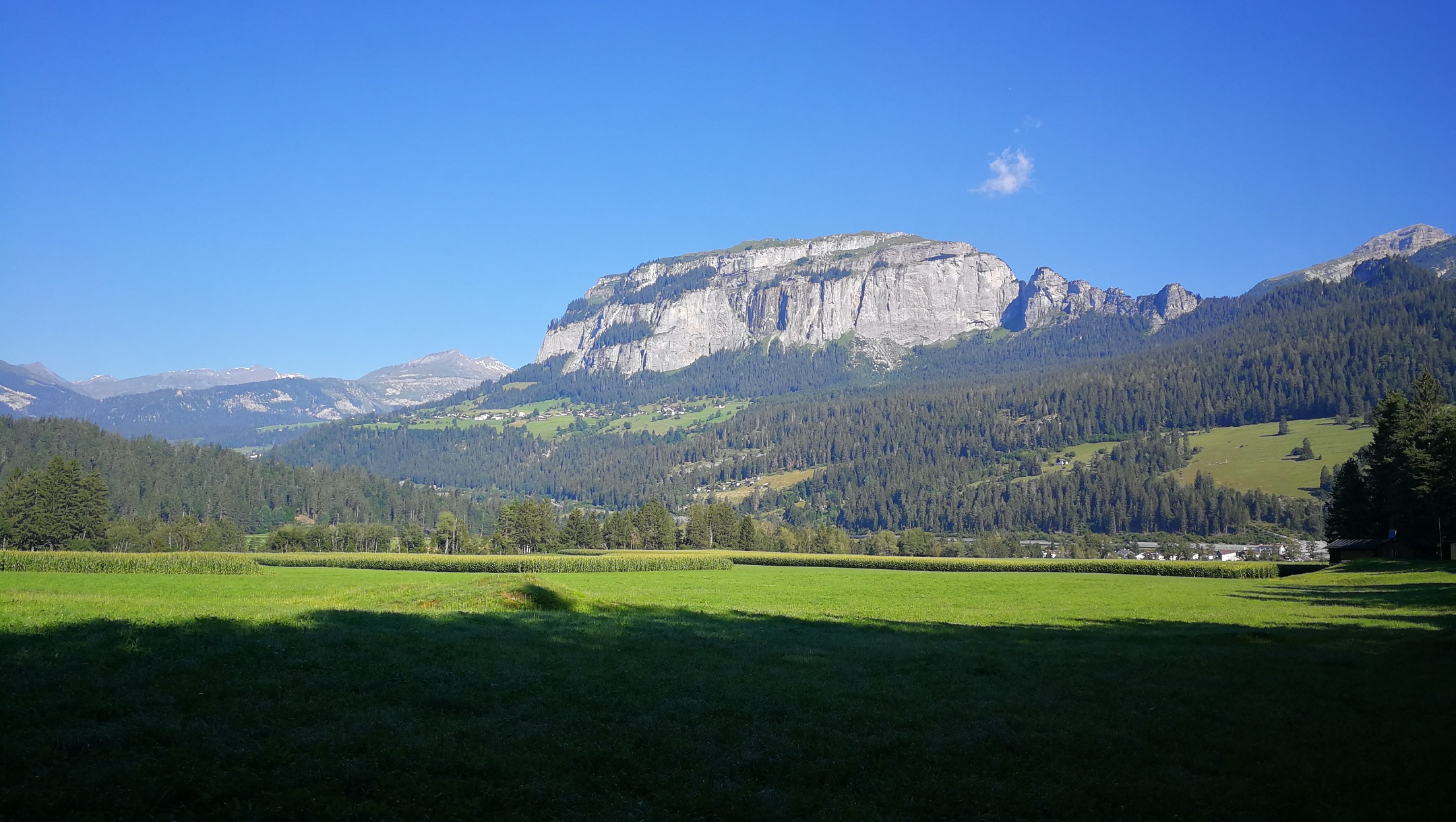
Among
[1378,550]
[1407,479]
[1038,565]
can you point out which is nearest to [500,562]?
[1038,565]

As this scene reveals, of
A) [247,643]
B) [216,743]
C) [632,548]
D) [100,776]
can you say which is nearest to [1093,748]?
[216,743]

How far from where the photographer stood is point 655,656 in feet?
74.6

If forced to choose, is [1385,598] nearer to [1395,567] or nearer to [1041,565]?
[1395,567]

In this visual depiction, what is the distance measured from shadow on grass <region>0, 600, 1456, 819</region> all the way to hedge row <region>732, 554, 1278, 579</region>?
66.5m

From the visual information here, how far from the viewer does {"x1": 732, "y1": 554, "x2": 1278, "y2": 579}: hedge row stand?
3253 inches

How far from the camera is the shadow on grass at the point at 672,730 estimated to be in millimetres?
12164

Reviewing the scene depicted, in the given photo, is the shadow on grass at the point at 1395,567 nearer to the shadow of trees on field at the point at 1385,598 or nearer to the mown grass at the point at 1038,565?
the shadow of trees on field at the point at 1385,598

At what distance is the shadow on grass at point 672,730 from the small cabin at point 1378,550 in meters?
66.9

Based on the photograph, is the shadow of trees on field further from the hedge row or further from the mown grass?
the hedge row

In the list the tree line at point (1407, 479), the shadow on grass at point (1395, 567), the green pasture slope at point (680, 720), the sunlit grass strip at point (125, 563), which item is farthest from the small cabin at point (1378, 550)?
the sunlit grass strip at point (125, 563)

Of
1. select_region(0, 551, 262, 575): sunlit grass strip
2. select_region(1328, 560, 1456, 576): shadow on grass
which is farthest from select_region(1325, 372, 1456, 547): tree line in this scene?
select_region(0, 551, 262, 575): sunlit grass strip

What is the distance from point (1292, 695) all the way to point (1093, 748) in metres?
6.59

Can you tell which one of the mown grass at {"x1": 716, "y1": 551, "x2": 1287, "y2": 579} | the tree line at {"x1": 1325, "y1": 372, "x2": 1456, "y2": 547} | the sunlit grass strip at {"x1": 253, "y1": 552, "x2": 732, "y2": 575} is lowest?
the mown grass at {"x1": 716, "y1": 551, "x2": 1287, "y2": 579}

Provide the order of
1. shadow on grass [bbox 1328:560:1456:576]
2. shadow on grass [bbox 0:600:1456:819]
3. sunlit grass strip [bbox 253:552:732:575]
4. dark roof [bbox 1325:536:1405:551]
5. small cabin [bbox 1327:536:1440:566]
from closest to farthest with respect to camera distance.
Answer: shadow on grass [bbox 0:600:1456:819]
shadow on grass [bbox 1328:560:1456:576]
small cabin [bbox 1327:536:1440:566]
dark roof [bbox 1325:536:1405:551]
sunlit grass strip [bbox 253:552:732:575]
